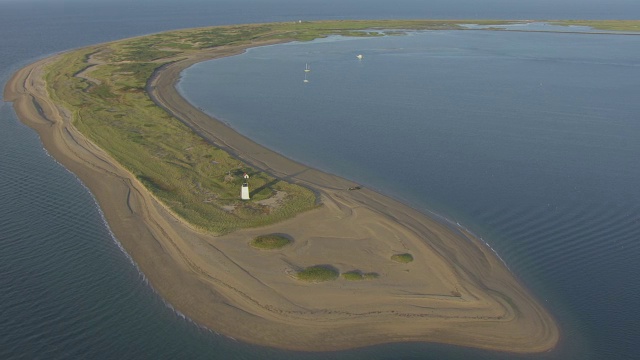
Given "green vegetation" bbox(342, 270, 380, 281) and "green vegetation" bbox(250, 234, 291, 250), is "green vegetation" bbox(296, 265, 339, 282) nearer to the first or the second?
"green vegetation" bbox(342, 270, 380, 281)

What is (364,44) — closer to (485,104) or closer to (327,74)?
(327,74)

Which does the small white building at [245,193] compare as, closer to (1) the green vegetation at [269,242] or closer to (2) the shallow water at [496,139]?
(1) the green vegetation at [269,242]

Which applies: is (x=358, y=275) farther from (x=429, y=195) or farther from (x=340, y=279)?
(x=429, y=195)

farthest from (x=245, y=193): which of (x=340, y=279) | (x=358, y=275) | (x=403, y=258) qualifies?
(x=403, y=258)

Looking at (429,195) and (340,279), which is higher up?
(429,195)

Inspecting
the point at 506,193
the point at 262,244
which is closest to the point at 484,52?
the point at 506,193

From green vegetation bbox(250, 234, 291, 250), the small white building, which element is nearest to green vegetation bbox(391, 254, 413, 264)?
green vegetation bbox(250, 234, 291, 250)
